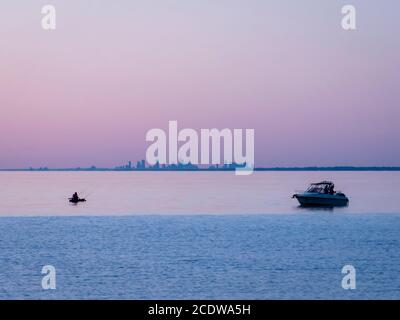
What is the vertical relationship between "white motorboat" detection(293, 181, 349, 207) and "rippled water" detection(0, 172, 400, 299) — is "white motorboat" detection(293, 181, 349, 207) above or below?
above

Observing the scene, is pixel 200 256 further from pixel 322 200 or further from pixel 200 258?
pixel 322 200

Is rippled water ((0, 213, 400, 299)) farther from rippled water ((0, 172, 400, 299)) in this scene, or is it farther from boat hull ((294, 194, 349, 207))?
boat hull ((294, 194, 349, 207))

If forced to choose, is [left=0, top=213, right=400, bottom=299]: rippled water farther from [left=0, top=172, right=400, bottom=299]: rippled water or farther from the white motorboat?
the white motorboat

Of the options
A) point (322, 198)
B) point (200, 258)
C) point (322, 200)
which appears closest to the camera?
point (200, 258)

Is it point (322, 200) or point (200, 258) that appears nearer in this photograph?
point (200, 258)

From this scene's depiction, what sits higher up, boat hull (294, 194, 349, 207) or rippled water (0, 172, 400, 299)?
boat hull (294, 194, 349, 207)

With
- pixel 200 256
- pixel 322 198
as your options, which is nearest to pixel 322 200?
pixel 322 198

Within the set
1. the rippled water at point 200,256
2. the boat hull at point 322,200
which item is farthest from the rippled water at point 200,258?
the boat hull at point 322,200

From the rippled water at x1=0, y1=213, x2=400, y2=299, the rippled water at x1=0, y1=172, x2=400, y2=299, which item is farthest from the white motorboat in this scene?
the rippled water at x1=0, y1=213, x2=400, y2=299

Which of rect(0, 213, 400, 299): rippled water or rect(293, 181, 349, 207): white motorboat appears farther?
rect(293, 181, 349, 207): white motorboat

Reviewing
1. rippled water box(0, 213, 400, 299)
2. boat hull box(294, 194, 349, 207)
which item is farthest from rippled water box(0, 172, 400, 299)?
boat hull box(294, 194, 349, 207)

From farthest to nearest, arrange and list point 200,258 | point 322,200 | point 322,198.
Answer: point 322,200 → point 322,198 → point 200,258
